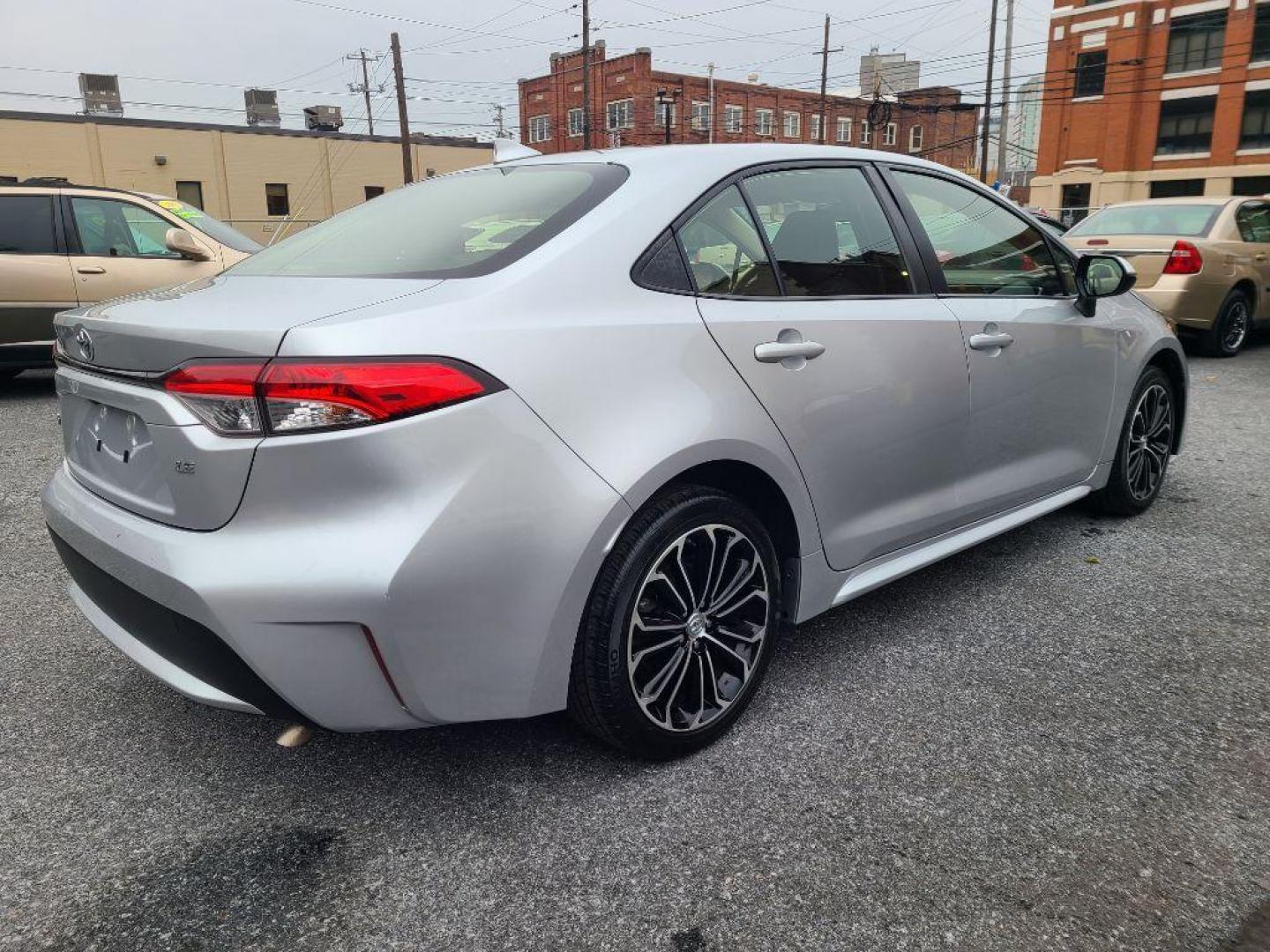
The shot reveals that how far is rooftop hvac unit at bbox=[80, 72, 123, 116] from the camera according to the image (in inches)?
1587

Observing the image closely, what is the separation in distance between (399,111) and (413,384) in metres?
37.0

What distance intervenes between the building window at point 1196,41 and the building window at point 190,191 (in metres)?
41.2

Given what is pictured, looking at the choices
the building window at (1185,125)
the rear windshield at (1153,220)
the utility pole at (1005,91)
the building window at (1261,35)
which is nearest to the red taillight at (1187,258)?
the rear windshield at (1153,220)

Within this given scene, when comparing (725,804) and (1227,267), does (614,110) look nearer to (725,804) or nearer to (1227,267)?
(1227,267)

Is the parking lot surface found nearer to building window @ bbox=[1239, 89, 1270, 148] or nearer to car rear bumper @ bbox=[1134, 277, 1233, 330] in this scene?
car rear bumper @ bbox=[1134, 277, 1233, 330]

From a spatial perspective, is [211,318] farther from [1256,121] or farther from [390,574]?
[1256,121]

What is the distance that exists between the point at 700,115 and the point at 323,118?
79.3ft

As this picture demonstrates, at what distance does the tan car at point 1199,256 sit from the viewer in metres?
8.77

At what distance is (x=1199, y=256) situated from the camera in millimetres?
8703

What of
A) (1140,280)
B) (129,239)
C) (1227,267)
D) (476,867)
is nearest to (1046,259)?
(476,867)

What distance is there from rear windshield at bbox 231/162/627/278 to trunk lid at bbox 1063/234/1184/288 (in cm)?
751

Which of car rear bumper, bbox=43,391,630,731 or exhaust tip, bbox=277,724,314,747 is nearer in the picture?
car rear bumper, bbox=43,391,630,731

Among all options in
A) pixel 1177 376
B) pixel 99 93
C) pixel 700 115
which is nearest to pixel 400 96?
pixel 99 93

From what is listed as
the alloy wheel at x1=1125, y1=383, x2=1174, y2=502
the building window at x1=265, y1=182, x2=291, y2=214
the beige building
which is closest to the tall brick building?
the beige building
